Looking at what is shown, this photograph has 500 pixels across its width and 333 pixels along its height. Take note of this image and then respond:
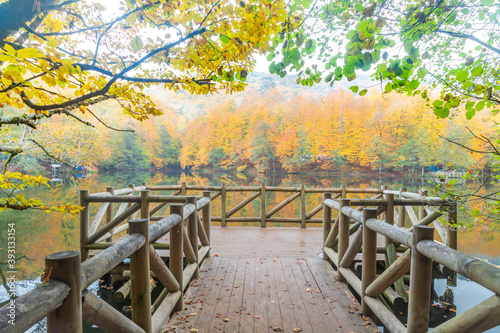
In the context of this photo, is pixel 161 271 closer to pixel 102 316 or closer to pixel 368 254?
pixel 102 316

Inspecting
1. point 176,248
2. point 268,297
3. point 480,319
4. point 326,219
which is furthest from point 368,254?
point 176,248

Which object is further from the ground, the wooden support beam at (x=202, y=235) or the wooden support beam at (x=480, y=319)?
the wooden support beam at (x=480, y=319)

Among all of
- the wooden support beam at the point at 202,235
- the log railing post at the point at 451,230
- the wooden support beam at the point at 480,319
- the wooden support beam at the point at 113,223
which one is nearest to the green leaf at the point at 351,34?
the wooden support beam at the point at 480,319

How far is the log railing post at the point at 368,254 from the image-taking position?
2861 millimetres

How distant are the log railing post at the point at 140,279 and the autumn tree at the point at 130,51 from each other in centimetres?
111

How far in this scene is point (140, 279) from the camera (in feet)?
6.79

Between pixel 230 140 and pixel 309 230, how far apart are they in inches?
1349

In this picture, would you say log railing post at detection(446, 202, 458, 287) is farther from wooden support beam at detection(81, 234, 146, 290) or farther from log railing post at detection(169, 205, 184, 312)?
wooden support beam at detection(81, 234, 146, 290)

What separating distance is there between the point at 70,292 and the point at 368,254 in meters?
2.64

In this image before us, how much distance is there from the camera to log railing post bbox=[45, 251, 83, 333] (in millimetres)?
1224

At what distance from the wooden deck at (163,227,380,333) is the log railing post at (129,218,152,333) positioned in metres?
0.54

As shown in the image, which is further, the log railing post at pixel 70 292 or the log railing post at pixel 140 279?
the log railing post at pixel 140 279

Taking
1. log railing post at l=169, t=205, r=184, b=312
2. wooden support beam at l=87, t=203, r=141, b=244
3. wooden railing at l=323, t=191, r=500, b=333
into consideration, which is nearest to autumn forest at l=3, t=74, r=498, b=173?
wooden support beam at l=87, t=203, r=141, b=244

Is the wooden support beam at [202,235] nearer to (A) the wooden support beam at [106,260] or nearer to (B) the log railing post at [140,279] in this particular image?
(B) the log railing post at [140,279]
